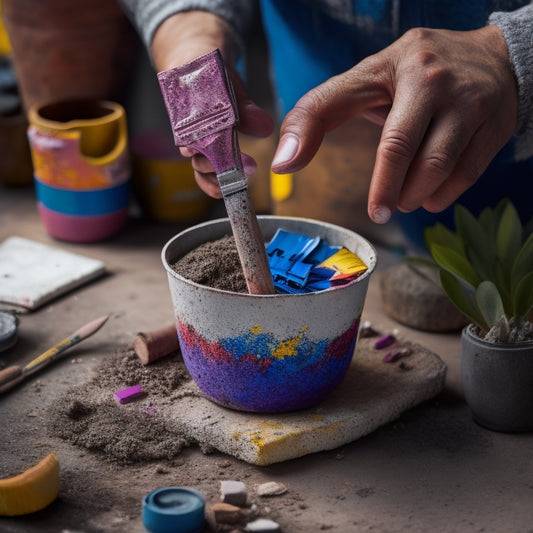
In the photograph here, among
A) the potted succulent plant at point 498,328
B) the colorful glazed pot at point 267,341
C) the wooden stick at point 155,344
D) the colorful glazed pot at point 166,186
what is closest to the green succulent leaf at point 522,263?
the potted succulent plant at point 498,328

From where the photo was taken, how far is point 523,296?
50.2 inches

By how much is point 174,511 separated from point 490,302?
586 mm

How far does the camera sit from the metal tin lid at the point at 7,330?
1.51 m

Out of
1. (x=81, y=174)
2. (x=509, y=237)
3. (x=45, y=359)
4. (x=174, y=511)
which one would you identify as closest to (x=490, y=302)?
(x=509, y=237)

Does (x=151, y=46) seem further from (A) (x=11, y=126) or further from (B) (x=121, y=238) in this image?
(A) (x=11, y=126)

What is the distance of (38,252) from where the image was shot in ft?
6.38

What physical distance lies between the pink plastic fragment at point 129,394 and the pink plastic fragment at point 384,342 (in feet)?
1.49

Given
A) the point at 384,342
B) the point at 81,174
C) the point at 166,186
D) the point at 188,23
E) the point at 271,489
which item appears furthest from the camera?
the point at 166,186

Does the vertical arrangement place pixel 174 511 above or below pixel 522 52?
below

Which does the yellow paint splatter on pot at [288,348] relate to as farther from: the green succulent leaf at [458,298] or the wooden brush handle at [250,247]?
the green succulent leaf at [458,298]

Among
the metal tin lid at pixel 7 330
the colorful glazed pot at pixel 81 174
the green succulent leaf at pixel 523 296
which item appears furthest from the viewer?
the colorful glazed pot at pixel 81 174

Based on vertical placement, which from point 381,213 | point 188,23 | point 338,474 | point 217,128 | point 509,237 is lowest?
point 338,474

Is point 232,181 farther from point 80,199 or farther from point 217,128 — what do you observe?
point 80,199

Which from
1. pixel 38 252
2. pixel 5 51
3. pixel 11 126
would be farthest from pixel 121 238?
pixel 5 51
